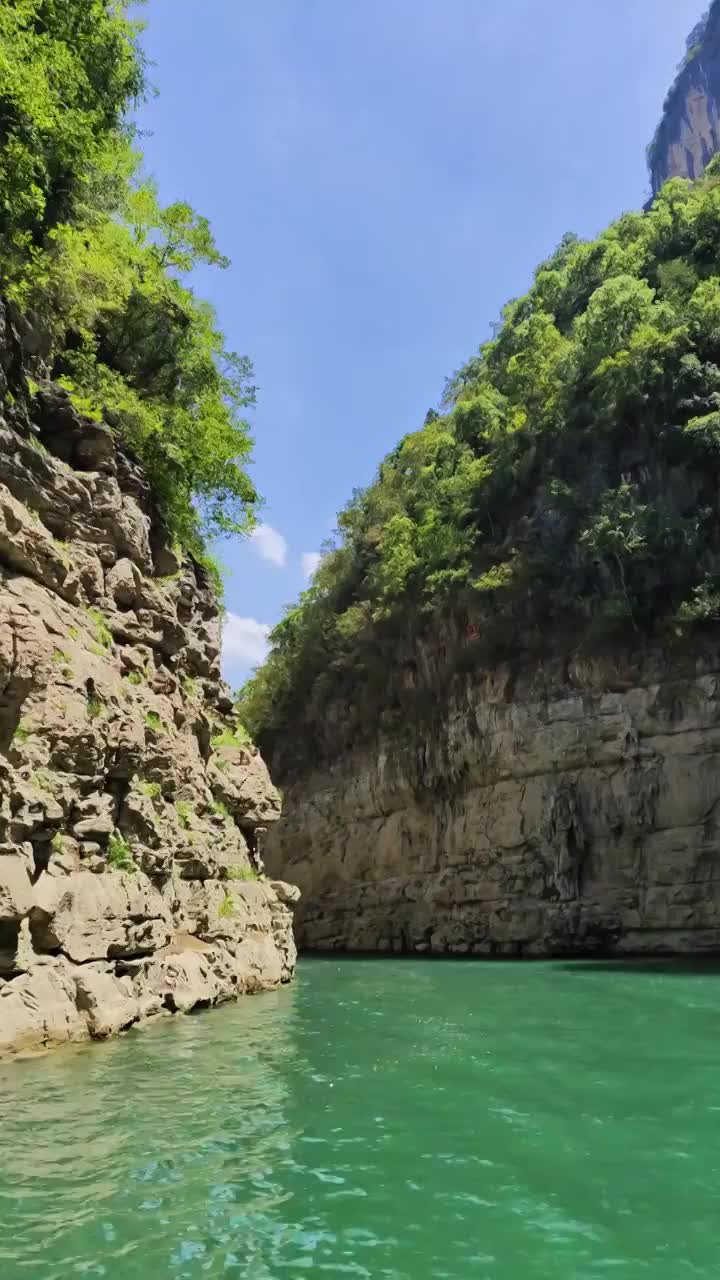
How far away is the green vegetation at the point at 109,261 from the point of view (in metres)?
14.0

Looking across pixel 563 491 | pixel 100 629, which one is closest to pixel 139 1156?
pixel 100 629

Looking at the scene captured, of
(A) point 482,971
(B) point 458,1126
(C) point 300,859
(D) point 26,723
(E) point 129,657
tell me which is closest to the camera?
(B) point 458,1126

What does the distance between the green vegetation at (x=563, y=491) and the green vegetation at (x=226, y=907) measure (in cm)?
1741

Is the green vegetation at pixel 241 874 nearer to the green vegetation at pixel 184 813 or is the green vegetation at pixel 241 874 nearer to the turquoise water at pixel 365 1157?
the green vegetation at pixel 184 813

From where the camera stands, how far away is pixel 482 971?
22.8 metres

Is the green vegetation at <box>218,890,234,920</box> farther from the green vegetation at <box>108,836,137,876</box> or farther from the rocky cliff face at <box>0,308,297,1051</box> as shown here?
the green vegetation at <box>108,836,137,876</box>

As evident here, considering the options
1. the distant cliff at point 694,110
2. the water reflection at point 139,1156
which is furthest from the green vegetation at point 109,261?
the distant cliff at point 694,110

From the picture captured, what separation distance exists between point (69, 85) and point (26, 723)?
1115 cm

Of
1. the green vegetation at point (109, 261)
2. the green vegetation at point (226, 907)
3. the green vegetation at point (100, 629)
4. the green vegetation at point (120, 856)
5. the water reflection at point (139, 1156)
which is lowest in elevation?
the water reflection at point (139, 1156)

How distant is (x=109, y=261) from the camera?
1666 centimetres

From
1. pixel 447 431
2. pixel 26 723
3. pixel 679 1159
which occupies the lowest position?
pixel 679 1159

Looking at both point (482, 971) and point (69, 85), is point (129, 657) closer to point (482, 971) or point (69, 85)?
point (69, 85)

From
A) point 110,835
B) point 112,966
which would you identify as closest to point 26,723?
point 110,835

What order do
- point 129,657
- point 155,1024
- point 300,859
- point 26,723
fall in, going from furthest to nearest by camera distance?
point 300,859, point 129,657, point 155,1024, point 26,723
